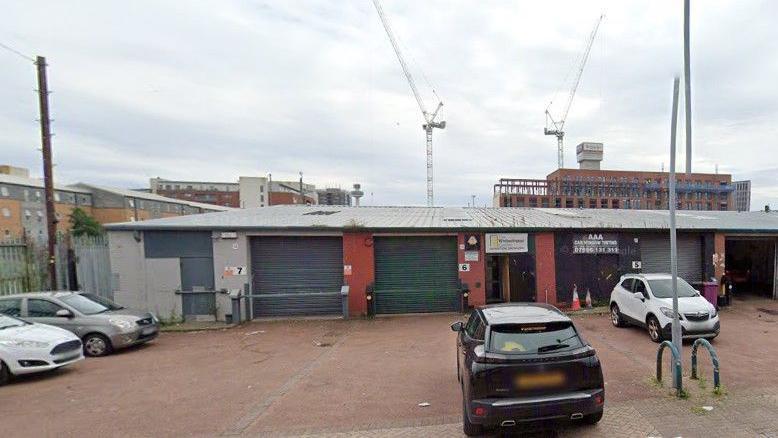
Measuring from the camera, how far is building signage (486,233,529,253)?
43.4ft

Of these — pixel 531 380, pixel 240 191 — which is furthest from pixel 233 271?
pixel 240 191

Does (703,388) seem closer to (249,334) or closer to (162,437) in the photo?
(162,437)

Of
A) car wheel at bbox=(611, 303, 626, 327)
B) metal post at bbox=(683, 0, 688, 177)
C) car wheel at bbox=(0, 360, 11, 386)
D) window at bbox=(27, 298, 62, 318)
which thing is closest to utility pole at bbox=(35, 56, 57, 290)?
window at bbox=(27, 298, 62, 318)

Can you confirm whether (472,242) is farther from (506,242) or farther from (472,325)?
(472,325)

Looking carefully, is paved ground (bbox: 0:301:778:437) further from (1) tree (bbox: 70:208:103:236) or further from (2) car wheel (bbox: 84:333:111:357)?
(1) tree (bbox: 70:208:103:236)

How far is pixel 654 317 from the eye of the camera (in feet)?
28.5

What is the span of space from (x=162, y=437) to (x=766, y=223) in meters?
22.1

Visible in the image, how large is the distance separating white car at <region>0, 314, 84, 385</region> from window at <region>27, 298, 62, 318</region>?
134 centimetres

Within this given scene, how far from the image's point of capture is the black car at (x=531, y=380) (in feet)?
12.9

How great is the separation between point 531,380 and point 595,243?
11.5m

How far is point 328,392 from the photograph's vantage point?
612 cm

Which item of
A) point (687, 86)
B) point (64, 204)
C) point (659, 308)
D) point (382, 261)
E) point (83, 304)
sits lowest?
point (659, 308)

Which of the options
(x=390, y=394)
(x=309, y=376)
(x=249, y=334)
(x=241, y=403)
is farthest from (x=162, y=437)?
(x=249, y=334)

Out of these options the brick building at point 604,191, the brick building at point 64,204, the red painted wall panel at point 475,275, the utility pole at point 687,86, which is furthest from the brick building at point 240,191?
the utility pole at point 687,86
